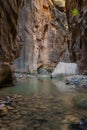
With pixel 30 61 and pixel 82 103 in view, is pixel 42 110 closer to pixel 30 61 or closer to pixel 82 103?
pixel 82 103

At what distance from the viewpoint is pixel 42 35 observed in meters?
40.8

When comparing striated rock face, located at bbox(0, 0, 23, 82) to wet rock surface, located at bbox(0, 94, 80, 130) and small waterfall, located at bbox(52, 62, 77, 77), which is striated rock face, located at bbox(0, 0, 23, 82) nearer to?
wet rock surface, located at bbox(0, 94, 80, 130)

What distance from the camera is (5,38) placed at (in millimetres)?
11141

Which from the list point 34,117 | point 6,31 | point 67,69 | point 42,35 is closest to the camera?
point 34,117

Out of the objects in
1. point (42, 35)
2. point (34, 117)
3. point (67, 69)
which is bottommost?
point (67, 69)

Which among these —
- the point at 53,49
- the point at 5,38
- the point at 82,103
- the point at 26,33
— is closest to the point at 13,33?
the point at 5,38

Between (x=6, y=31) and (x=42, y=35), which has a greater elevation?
(x=42, y=35)

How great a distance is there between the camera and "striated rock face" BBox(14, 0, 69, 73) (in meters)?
31.5

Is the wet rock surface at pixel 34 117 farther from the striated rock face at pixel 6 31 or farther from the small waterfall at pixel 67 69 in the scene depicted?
the small waterfall at pixel 67 69

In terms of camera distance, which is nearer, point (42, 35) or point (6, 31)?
point (6, 31)

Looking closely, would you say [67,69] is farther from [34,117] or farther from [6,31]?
[34,117]

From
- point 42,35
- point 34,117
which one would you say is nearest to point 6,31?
point 34,117

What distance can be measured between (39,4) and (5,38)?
26.3 metres

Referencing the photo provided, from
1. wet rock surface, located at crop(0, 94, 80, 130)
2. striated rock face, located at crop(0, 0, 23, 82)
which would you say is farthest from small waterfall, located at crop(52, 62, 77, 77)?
wet rock surface, located at crop(0, 94, 80, 130)
